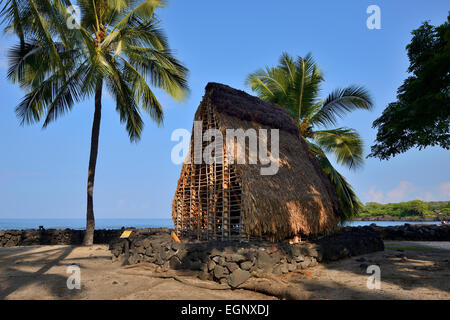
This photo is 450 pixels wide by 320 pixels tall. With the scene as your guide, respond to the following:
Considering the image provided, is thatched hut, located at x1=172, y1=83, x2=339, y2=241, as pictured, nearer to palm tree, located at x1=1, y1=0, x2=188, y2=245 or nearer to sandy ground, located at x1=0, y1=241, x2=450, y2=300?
sandy ground, located at x1=0, y1=241, x2=450, y2=300

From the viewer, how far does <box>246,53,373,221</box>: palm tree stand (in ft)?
52.3

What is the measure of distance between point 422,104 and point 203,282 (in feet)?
23.4

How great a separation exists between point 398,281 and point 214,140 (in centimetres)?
644

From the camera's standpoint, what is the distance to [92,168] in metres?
13.8

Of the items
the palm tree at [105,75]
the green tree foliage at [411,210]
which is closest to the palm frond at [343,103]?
the palm tree at [105,75]

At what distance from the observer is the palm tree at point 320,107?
52.3 feet

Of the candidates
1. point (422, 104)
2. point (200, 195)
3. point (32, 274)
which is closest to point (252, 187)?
point (200, 195)

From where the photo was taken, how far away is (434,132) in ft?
27.1

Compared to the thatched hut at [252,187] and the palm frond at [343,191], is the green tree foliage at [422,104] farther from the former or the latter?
the palm frond at [343,191]

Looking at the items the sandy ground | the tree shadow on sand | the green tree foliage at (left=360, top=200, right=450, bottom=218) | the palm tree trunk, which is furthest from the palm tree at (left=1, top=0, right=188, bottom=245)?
the green tree foliage at (left=360, top=200, right=450, bottom=218)

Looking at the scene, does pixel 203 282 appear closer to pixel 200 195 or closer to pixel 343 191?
pixel 200 195

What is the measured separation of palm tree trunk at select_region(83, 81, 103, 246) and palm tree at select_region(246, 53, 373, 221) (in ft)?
33.6

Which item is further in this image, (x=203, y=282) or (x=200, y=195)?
(x=200, y=195)

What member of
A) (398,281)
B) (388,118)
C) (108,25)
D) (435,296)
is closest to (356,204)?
(388,118)
